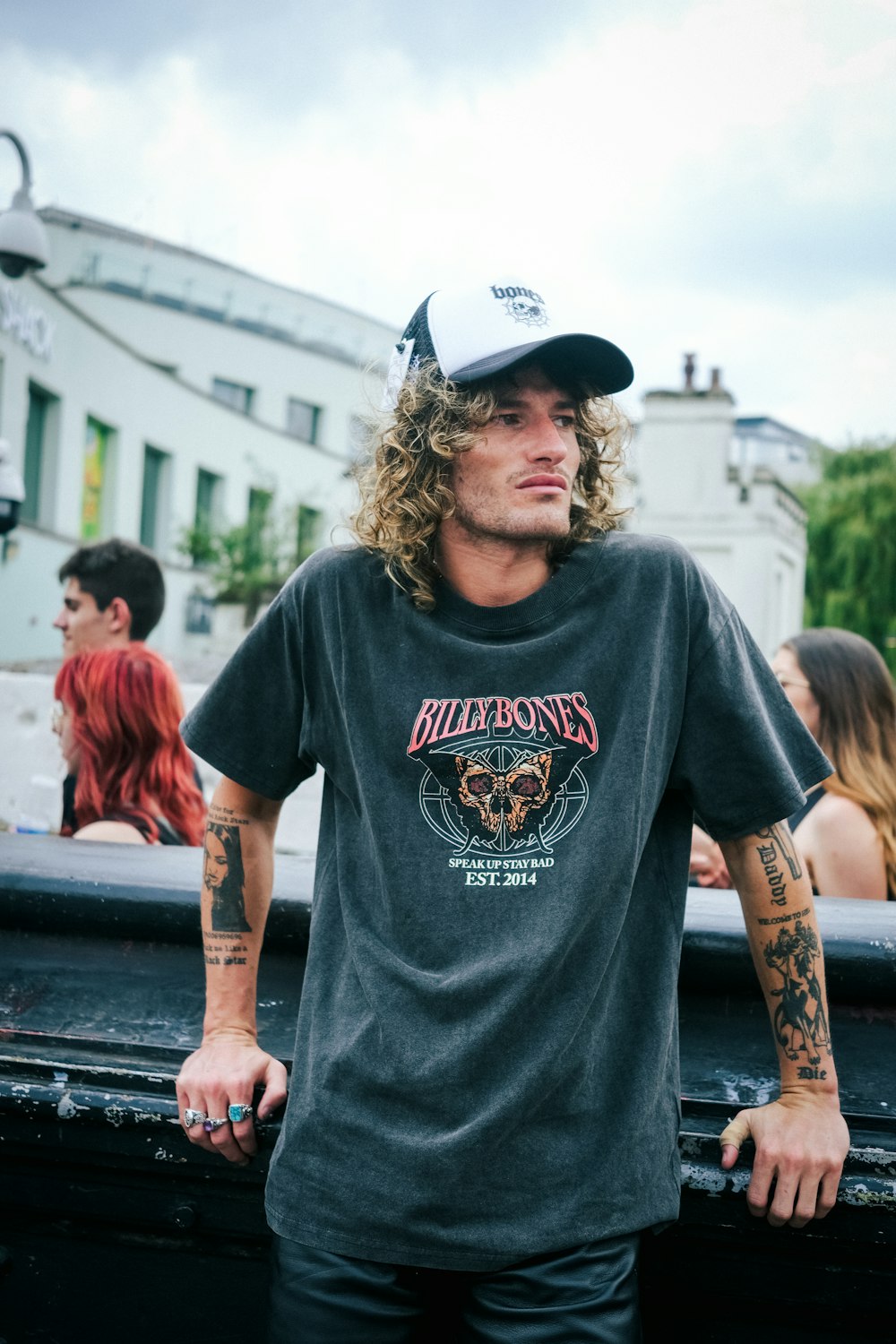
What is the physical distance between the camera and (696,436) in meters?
28.5

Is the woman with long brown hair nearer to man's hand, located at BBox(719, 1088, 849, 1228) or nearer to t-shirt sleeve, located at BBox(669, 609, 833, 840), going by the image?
t-shirt sleeve, located at BBox(669, 609, 833, 840)

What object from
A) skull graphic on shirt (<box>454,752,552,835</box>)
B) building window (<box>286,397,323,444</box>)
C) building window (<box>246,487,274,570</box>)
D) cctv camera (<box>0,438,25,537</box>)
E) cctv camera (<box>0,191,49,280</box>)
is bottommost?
skull graphic on shirt (<box>454,752,552,835</box>)

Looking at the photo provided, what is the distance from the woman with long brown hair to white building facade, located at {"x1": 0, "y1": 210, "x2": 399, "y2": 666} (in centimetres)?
1539

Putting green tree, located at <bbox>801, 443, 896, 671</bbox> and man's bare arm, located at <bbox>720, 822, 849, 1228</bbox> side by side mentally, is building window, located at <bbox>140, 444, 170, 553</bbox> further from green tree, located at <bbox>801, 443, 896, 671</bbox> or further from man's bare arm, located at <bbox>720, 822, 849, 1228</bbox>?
man's bare arm, located at <bbox>720, 822, 849, 1228</bbox>

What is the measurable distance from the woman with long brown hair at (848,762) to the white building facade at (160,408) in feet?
50.5

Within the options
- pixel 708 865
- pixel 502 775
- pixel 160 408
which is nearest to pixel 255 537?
pixel 160 408

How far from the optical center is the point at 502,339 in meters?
1.73

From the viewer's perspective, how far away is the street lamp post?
837cm

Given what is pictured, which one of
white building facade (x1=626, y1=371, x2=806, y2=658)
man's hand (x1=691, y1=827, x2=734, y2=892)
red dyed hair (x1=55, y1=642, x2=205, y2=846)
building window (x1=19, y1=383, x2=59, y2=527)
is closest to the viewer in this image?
red dyed hair (x1=55, y1=642, x2=205, y2=846)

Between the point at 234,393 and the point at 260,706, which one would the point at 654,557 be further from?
the point at 234,393

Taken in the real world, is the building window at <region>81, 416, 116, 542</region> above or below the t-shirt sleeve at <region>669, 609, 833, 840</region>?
above

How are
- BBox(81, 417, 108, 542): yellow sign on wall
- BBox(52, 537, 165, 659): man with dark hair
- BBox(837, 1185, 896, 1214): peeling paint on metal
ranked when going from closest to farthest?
BBox(837, 1185, 896, 1214): peeling paint on metal
BBox(52, 537, 165, 659): man with dark hair
BBox(81, 417, 108, 542): yellow sign on wall

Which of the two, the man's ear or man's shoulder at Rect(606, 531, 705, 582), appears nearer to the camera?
man's shoulder at Rect(606, 531, 705, 582)

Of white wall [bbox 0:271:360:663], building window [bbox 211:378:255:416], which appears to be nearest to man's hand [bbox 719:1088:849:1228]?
white wall [bbox 0:271:360:663]
